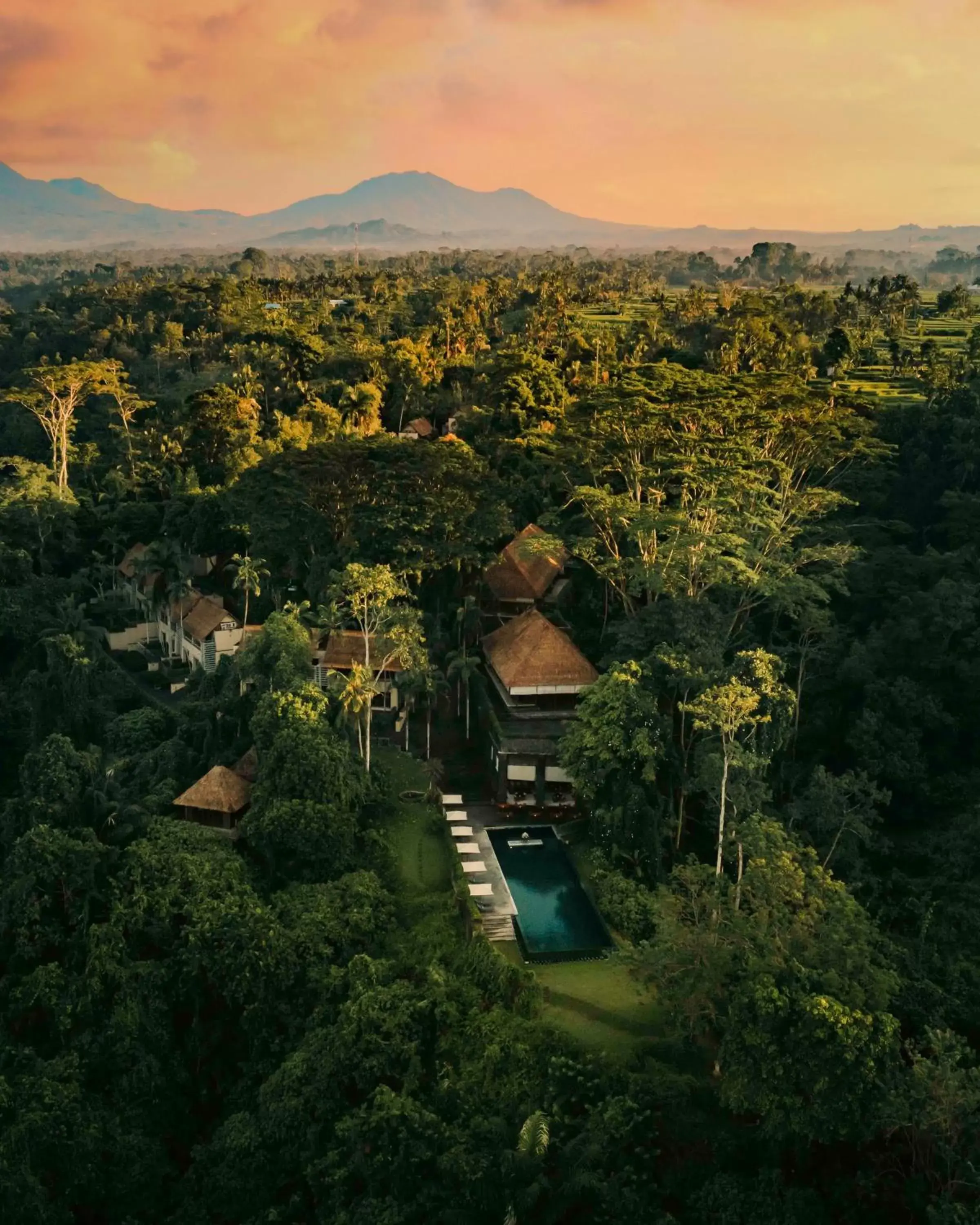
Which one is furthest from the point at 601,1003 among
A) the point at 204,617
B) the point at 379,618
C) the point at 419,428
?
the point at 419,428

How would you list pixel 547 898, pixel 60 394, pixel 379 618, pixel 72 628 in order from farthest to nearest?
1. pixel 60 394
2. pixel 72 628
3. pixel 379 618
4. pixel 547 898

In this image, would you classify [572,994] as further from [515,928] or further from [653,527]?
[653,527]

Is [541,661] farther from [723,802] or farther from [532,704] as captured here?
[723,802]

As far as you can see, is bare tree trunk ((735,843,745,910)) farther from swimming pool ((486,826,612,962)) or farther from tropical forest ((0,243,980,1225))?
swimming pool ((486,826,612,962))

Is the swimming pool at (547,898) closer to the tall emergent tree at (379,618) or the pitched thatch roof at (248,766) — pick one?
the tall emergent tree at (379,618)

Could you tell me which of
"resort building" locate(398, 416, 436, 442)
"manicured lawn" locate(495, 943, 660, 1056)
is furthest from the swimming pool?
"resort building" locate(398, 416, 436, 442)

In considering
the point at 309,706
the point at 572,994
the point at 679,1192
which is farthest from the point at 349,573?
the point at 679,1192

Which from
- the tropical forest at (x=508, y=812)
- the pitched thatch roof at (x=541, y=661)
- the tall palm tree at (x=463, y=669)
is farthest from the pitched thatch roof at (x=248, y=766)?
the pitched thatch roof at (x=541, y=661)
